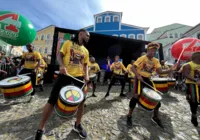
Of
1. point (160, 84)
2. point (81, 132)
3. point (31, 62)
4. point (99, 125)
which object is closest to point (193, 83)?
point (160, 84)

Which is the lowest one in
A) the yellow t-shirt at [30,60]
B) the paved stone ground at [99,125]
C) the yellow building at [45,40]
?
the paved stone ground at [99,125]

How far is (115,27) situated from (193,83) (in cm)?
2730

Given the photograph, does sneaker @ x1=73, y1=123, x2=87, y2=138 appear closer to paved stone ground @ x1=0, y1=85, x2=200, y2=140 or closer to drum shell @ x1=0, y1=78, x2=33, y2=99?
paved stone ground @ x1=0, y1=85, x2=200, y2=140

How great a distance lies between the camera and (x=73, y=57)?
2635 mm

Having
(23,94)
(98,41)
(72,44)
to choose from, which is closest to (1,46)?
(98,41)

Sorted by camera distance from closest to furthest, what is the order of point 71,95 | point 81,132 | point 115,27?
point 71,95 < point 81,132 < point 115,27

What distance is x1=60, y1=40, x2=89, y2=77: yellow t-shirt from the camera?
Result: 2592mm

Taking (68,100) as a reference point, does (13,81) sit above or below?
above

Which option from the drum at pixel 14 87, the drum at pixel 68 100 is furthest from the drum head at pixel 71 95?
the drum at pixel 14 87

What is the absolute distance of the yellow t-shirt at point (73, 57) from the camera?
8.50 ft

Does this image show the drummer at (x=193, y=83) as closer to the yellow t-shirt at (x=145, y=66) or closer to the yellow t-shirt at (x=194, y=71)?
the yellow t-shirt at (x=194, y=71)

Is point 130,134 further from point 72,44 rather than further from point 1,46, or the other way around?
point 1,46

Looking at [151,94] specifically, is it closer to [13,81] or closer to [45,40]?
[13,81]

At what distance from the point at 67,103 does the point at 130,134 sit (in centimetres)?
156
